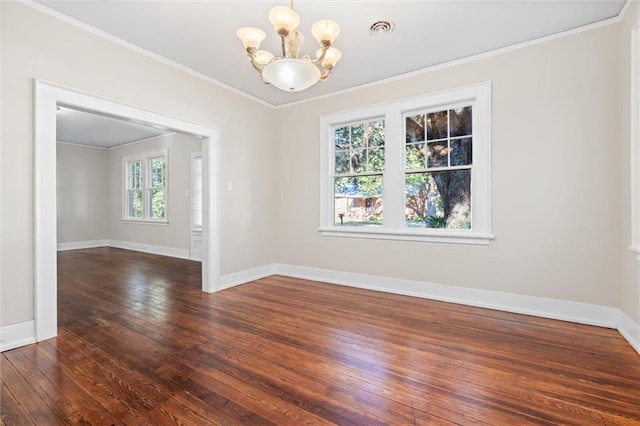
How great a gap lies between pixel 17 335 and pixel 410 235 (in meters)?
4.01

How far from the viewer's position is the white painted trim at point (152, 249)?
22.0 feet

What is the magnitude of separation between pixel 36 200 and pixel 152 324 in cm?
148

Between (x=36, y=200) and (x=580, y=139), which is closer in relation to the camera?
(x=36, y=200)

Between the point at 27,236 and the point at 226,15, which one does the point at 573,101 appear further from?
the point at 27,236

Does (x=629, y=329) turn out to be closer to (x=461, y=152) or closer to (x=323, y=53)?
(x=461, y=152)

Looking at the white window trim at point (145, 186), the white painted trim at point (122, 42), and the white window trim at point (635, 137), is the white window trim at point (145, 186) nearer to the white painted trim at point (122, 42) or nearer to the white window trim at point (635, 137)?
the white painted trim at point (122, 42)

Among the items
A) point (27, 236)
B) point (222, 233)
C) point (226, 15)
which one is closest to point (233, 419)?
point (27, 236)

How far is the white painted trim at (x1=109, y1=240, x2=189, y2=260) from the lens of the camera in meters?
6.70

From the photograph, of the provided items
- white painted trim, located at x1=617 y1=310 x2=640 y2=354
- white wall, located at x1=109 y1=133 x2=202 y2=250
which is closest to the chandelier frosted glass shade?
white painted trim, located at x1=617 y1=310 x2=640 y2=354

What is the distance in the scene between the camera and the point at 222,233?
412 centimetres

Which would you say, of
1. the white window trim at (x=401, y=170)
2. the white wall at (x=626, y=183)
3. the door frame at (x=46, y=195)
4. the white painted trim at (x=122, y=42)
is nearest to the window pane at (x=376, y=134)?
the white window trim at (x=401, y=170)

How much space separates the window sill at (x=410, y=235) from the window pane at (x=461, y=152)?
0.86 metres

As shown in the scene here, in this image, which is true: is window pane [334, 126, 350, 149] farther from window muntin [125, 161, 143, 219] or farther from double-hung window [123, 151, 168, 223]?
window muntin [125, 161, 143, 219]

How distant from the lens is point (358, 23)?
9.04 feet
